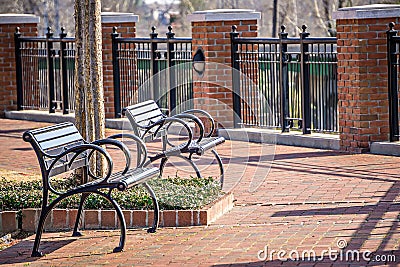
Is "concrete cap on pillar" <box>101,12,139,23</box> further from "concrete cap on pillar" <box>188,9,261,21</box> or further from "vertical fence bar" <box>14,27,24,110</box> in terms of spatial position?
"vertical fence bar" <box>14,27,24,110</box>

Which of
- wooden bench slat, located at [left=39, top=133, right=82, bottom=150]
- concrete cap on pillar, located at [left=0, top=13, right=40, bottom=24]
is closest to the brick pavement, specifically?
wooden bench slat, located at [left=39, top=133, right=82, bottom=150]

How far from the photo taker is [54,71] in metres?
17.0

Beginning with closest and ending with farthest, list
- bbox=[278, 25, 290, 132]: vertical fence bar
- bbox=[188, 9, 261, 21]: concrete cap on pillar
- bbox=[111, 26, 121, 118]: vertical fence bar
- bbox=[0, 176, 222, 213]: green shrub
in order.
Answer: bbox=[0, 176, 222, 213]: green shrub, bbox=[278, 25, 290, 132]: vertical fence bar, bbox=[188, 9, 261, 21]: concrete cap on pillar, bbox=[111, 26, 121, 118]: vertical fence bar

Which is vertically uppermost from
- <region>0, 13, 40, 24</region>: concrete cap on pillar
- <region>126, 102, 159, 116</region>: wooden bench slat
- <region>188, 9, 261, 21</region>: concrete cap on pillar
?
<region>0, 13, 40, 24</region>: concrete cap on pillar

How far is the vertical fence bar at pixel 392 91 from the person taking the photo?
1105 cm

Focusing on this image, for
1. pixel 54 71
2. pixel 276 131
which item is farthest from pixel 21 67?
pixel 276 131

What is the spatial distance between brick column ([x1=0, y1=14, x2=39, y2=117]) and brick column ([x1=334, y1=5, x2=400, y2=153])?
26.5ft

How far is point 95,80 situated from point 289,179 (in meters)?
2.60

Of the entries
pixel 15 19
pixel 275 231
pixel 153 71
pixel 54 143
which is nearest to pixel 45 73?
pixel 15 19

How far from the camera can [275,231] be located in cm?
699

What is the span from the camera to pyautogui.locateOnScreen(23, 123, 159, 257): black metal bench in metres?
6.62

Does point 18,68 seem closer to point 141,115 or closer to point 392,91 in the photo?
point 392,91

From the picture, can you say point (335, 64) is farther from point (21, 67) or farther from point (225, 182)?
point (21, 67)

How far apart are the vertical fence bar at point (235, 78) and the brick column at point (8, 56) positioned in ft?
18.5
